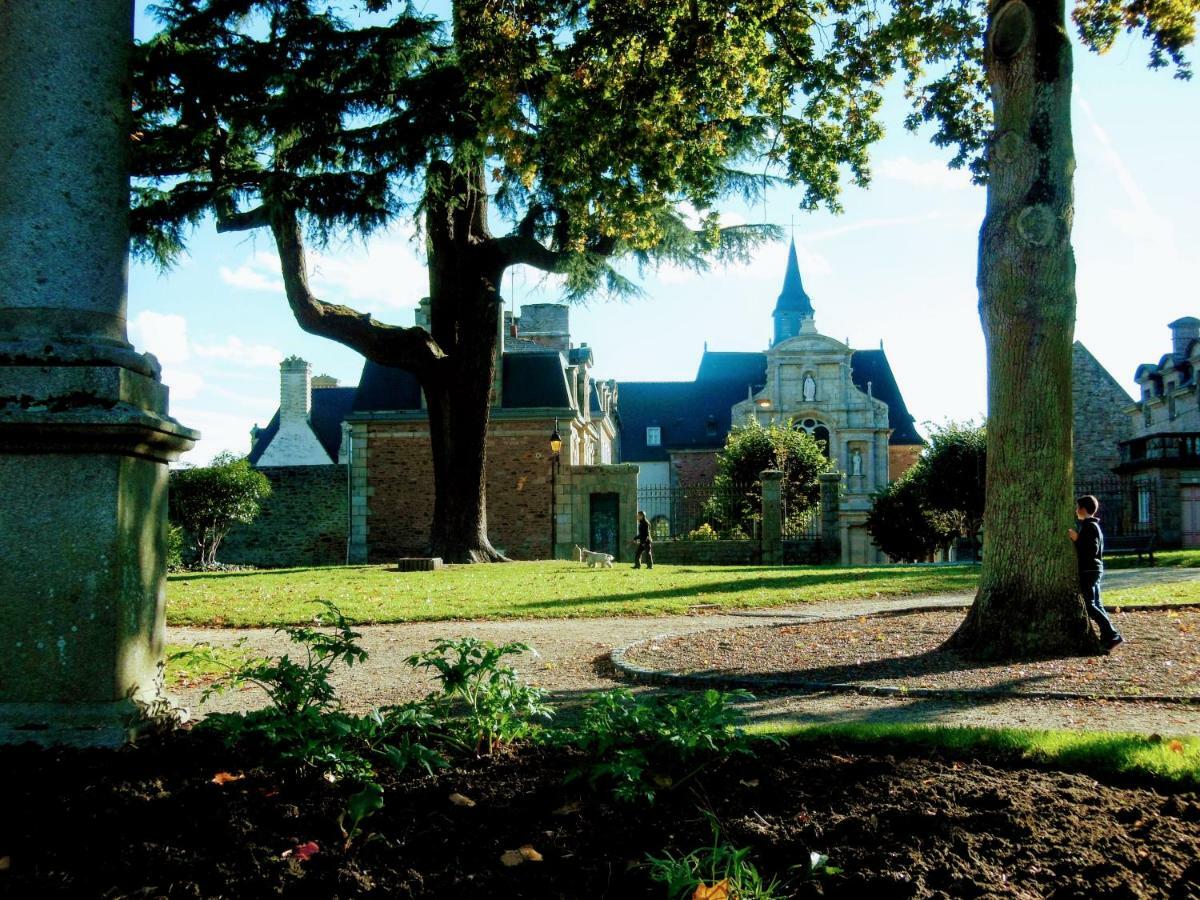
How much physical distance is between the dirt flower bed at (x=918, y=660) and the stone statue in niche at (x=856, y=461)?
44.8 metres

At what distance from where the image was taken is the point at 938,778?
11.7 ft

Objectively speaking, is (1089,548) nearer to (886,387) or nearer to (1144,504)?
(1144,504)

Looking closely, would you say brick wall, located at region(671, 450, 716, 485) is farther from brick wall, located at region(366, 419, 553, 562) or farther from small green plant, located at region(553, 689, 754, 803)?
small green plant, located at region(553, 689, 754, 803)

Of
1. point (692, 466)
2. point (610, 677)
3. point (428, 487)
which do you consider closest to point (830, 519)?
point (428, 487)

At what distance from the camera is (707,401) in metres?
59.1

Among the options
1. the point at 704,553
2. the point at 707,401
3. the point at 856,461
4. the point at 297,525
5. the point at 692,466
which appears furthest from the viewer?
the point at 707,401

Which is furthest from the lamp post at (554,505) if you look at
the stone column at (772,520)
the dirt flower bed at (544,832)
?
the dirt flower bed at (544,832)

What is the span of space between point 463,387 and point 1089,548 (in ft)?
51.7

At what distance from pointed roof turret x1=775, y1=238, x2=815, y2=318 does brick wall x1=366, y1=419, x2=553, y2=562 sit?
39068 millimetres

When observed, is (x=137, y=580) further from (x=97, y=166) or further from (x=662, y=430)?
(x=662, y=430)

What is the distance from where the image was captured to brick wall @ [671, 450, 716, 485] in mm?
56594

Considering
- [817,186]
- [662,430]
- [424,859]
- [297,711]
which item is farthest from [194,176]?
[662,430]

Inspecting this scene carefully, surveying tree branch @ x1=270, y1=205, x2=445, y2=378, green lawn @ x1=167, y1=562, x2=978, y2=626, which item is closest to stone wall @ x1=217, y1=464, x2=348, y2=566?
tree branch @ x1=270, y1=205, x2=445, y2=378

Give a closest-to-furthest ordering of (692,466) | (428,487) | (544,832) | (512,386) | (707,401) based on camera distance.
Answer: (544,832) → (428,487) → (512,386) → (692,466) → (707,401)
